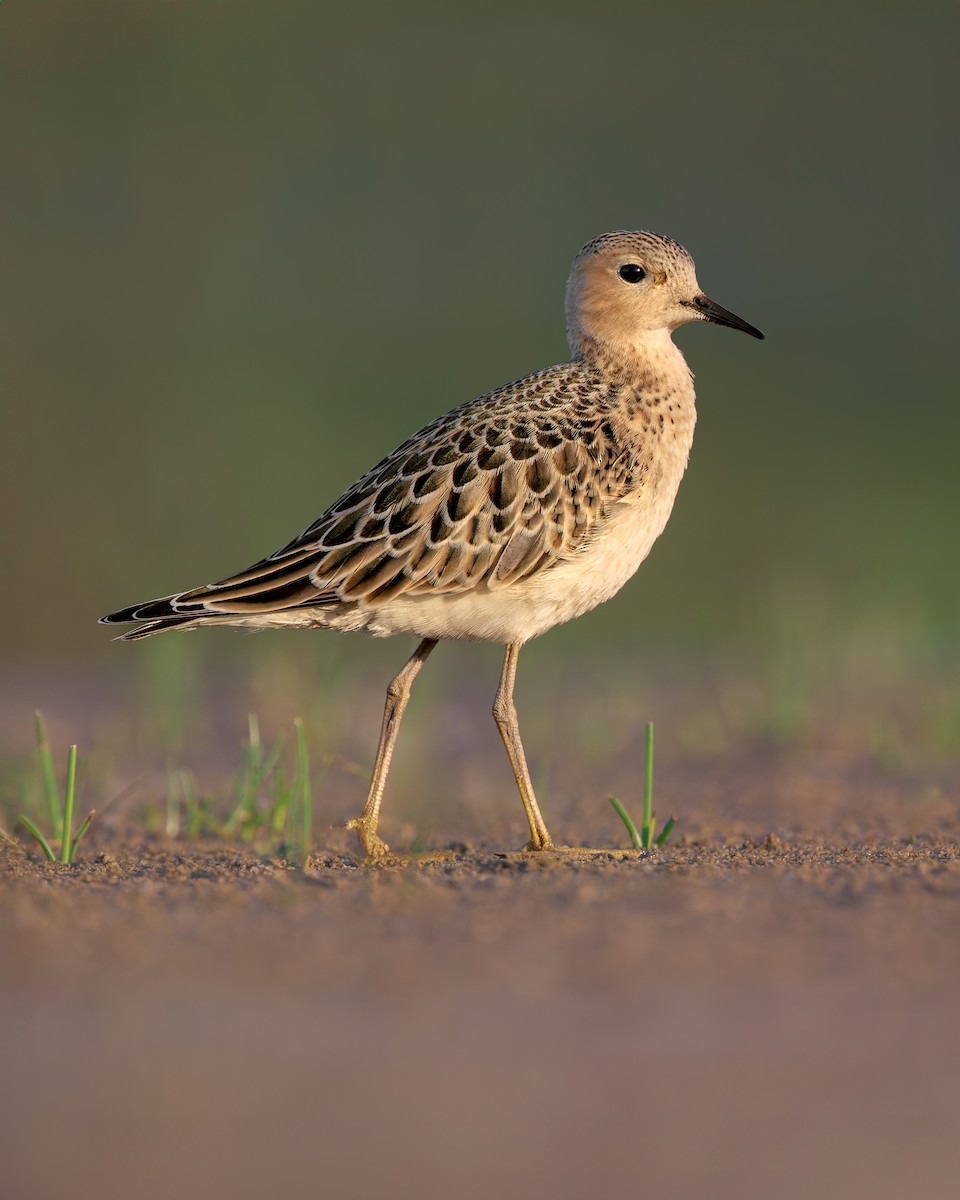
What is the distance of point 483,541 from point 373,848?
42.6 inches

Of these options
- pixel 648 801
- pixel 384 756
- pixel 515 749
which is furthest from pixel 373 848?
pixel 648 801

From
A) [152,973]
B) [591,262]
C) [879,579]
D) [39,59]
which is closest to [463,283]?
[39,59]

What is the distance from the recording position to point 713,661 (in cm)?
1016

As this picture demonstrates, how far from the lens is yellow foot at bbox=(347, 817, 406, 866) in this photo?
207 inches

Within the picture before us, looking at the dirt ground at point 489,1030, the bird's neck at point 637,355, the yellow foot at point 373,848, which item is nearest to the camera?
the dirt ground at point 489,1030

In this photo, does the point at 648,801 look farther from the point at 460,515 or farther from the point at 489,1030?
the point at 489,1030

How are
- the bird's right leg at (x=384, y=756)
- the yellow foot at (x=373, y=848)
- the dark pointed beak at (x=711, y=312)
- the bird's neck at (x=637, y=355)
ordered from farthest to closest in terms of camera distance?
the dark pointed beak at (x=711, y=312) → the bird's neck at (x=637, y=355) → the bird's right leg at (x=384, y=756) → the yellow foot at (x=373, y=848)

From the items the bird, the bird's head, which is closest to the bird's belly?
the bird

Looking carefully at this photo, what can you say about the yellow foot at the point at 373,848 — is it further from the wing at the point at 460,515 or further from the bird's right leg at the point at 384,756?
the wing at the point at 460,515

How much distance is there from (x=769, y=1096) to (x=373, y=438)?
14782mm

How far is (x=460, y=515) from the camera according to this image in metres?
5.80

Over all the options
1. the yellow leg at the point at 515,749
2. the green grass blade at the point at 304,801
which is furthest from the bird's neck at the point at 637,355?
the green grass blade at the point at 304,801

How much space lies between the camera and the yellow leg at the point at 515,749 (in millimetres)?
5668

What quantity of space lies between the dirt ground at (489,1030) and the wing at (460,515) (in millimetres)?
1169
